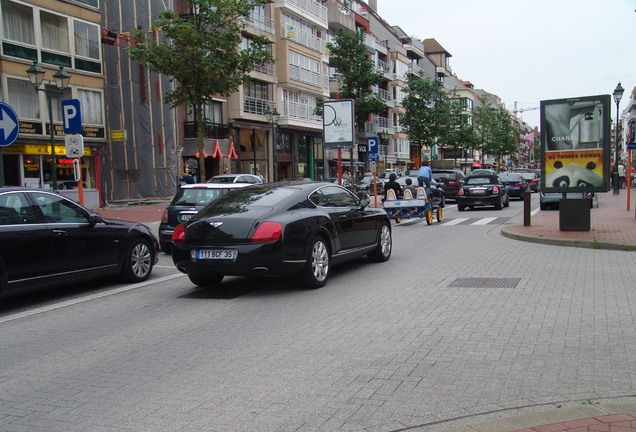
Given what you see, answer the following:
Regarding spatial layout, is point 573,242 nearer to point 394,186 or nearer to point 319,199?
point 319,199

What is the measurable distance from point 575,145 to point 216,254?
32.6 feet

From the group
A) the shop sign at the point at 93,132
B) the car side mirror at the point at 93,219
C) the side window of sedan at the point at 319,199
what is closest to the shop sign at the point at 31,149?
the shop sign at the point at 93,132

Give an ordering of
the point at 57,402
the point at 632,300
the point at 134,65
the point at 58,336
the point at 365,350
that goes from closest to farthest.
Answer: the point at 57,402 < the point at 365,350 < the point at 58,336 < the point at 632,300 < the point at 134,65

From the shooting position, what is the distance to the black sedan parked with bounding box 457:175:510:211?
2408 centimetres

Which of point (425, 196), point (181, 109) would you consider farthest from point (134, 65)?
point (425, 196)

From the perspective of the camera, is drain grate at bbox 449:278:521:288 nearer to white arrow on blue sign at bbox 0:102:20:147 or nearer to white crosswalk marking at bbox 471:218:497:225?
white arrow on blue sign at bbox 0:102:20:147

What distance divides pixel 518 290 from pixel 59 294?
631 cm

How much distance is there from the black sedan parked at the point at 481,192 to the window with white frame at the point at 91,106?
18004 mm

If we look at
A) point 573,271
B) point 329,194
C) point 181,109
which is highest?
point 181,109

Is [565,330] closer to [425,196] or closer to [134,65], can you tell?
[425,196]

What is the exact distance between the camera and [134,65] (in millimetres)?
34250

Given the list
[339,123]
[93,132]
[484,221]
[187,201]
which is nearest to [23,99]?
[93,132]

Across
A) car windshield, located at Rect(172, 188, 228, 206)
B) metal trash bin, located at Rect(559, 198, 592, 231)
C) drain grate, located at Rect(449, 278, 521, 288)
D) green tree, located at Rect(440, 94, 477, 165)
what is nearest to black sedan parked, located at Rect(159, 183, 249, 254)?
car windshield, located at Rect(172, 188, 228, 206)

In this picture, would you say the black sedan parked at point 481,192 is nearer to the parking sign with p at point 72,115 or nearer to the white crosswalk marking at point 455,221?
the white crosswalk marking at point 455,221
